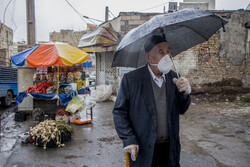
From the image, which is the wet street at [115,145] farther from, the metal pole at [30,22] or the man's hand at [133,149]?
the metal pole at [30,22]

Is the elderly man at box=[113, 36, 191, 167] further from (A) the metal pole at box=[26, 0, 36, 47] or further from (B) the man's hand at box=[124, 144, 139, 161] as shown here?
(A) the metal pole at box=[26, 0, 36, 47]

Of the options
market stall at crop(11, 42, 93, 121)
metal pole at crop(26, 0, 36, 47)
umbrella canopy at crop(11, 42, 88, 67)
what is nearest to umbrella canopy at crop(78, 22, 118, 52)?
market stall at crop(11, 42, 93, 121)

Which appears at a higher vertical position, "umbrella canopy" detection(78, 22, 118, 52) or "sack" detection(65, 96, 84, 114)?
"umbrella canopy" detection(78, 22, 118, 52)

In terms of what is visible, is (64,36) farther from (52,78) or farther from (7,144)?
(7,144)

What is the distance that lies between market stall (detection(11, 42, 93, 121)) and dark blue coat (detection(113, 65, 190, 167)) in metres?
4.52

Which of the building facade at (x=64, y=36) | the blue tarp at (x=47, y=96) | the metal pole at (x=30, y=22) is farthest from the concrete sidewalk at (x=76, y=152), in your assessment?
the building facade at (x=64, y=36)


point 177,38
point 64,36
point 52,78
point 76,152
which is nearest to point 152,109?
point 177,38

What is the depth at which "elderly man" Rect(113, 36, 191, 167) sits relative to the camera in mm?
1908

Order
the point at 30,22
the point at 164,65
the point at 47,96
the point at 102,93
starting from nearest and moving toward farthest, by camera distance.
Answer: the point at 164,65
the point at 47,96
the point at 30,22
the point at 102,93

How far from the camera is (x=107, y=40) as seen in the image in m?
9.71

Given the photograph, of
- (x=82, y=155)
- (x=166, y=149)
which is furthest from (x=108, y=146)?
(x=166, y=149)

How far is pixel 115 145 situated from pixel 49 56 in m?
3.39

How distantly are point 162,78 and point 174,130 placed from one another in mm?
532

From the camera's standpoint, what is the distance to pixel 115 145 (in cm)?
477
